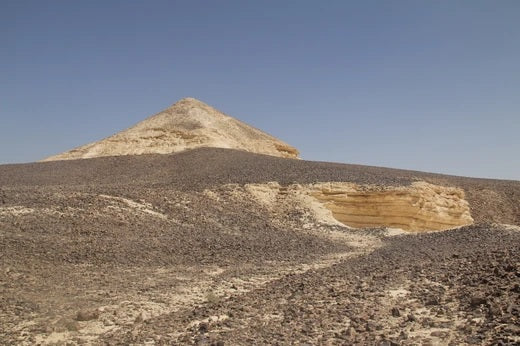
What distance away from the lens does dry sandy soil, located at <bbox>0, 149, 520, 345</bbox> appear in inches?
230

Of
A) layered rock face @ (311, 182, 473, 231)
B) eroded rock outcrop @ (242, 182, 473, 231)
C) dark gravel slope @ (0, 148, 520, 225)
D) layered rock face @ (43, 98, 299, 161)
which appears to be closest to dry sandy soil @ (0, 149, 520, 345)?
eroded rock outcrop @ (242, 182, 473, 231)

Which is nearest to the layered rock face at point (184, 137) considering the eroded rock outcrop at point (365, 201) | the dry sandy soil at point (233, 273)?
the dry sandy soil at point (233, 273)

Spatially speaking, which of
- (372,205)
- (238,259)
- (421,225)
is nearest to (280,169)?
(372,205)

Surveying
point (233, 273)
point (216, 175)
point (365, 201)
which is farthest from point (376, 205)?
point (233, 273)

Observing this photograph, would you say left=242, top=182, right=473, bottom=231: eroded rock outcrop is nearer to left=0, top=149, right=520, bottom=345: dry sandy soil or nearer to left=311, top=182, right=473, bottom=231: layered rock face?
left=311, top=182, right=473, bottom=231: layered rock face

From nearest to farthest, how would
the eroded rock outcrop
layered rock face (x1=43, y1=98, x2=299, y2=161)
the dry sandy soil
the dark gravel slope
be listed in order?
the dry sandy soil, the eroded rock outcrop, the dark gravel slope, layered rock face (x1=43, y1=98, x2=299, y2=161)

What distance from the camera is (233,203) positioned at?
1828 cm

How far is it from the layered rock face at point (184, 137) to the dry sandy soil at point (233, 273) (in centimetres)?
1145

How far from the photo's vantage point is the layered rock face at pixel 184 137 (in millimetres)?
31656

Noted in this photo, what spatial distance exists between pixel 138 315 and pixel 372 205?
15.6 meters

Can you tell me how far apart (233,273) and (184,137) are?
23.5 metres

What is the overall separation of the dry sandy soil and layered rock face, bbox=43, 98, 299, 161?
37.6 feet

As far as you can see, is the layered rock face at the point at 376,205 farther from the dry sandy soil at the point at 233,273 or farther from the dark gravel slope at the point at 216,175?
the dry sandy soil at the point at 233,273

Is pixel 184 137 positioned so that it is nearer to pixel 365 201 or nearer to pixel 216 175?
pixel 216 175
